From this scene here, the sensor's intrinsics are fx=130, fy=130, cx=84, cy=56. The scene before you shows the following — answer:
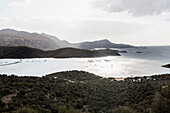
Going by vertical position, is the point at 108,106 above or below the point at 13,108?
below

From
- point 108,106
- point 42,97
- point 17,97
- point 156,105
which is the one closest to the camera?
point 156,105

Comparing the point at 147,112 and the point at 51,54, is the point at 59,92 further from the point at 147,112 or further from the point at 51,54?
the point at 51,54

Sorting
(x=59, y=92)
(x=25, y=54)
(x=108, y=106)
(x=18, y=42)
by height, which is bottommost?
(x=108, y=106)

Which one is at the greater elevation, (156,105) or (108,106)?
(156,105)

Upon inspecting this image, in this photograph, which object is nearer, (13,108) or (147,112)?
(13,108)

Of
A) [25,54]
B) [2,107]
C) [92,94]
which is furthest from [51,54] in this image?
[2,107]

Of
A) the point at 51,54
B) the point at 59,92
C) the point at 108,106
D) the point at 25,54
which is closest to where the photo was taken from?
the point at 108,106

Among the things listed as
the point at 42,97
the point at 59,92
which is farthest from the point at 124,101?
the point at 42,97

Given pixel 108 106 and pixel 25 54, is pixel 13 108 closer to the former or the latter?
pixel 108 106

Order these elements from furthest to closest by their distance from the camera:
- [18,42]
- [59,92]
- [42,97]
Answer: [18,42] → [59,92] → [42,97]
